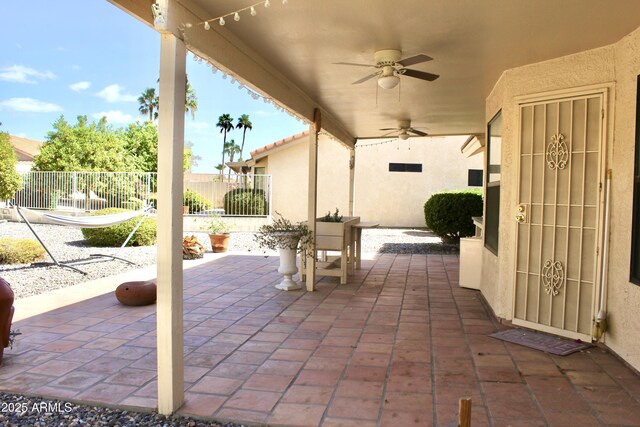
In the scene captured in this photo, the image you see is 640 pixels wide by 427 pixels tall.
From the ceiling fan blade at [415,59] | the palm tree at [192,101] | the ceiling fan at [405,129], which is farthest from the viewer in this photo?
the palm tree at [192,101]

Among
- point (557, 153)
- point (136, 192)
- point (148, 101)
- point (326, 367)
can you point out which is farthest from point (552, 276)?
point (148, 101)

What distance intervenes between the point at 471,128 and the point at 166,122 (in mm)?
7012

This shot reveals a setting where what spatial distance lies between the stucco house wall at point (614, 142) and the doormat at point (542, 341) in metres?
0.24

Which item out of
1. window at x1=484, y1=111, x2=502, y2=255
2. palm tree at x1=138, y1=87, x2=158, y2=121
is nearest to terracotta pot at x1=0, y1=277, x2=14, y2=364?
window at x1=484, y1=111, x2=502, y2=255

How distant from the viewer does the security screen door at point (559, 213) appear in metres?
3.83

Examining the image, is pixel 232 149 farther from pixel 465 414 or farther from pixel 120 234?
pixel 465 414

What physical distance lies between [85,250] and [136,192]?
5831mm

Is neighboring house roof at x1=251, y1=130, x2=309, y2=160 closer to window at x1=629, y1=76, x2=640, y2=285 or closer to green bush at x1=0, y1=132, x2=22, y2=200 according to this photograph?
green bush at x1=0, y1=132, x2=22, y2=200

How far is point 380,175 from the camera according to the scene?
16.1m

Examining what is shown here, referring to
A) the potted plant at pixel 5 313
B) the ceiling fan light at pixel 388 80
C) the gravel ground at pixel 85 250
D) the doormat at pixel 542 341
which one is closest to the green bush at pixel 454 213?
the gravel ground at pixel 85 250

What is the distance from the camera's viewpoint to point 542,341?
390 cm

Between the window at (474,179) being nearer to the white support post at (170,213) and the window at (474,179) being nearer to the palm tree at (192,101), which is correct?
the white support post at (170,213)

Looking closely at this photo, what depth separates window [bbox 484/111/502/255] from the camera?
200 inches

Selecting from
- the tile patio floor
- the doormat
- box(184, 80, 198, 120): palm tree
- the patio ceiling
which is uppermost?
box(184, 80, 198, 120): palm tree
